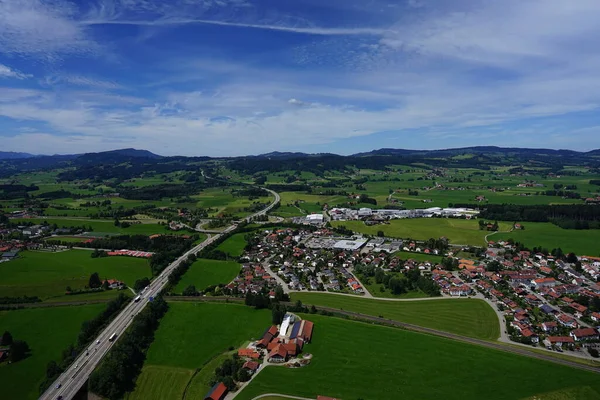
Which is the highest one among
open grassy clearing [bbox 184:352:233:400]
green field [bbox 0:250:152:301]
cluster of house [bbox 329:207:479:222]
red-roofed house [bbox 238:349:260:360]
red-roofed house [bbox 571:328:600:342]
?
cluster of house [bbox 329:207:479:222]

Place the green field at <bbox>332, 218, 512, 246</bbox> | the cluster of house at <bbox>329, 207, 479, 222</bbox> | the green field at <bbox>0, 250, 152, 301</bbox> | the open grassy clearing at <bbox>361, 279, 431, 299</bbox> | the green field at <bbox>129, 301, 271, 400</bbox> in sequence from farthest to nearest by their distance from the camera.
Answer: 1. the cluster of house at <bbox>329, 207, 479, 222</bbox>
2. the green field at <bbox>332, 218, 512, 246</bbox>
3. the green field at <bbox>0, 250, 152, 301</bbox>
4. the open grassy clearing at <bbox>361, 279, 431, 299</bbox>
5. the green field at <bbox>129, 301, 271, 400</bbox>

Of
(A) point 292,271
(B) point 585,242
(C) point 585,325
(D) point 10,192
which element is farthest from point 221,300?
(D) point 10,192

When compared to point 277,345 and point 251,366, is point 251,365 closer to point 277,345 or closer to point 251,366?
point 251,366

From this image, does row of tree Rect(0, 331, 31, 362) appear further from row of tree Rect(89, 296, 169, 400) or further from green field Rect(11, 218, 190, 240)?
green field Rect(11, 218, 190, 240)

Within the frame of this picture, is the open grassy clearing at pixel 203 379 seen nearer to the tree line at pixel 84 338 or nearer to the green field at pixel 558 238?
the tree line at pixel 84 338

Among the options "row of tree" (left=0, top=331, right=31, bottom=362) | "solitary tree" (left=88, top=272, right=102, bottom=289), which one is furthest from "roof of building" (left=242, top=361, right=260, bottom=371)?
"solitary tree" (left=88, top=272, right=102, bottom=289)

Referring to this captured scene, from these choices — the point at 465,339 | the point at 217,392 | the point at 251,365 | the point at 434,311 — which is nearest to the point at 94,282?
the point at 251,365

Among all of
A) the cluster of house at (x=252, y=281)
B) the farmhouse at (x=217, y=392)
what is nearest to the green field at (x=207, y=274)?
the cluster of house at (x=252, y=281)
